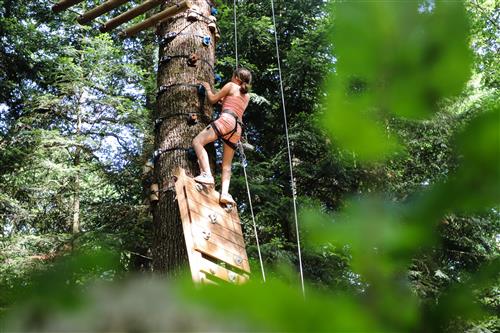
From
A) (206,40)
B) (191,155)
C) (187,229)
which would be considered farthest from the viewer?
(206,40)

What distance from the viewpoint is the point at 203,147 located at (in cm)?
382

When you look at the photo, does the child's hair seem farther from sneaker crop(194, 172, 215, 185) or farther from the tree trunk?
sneaker crop(194, 172, 215, 185)

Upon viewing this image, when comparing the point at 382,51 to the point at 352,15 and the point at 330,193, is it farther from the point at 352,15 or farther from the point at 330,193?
the point at 330,193

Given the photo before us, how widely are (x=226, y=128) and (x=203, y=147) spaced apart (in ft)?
1.57

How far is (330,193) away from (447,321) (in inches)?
320


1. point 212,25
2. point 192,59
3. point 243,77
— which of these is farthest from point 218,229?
point 212,25

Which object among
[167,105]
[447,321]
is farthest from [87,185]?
[447,321]

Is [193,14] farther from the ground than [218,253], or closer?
farther from the ground

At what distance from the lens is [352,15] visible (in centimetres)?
44

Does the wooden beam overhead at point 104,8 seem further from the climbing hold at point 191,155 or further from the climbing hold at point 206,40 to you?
the climbing hold at point 191,155

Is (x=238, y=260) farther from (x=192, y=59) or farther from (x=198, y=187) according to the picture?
(x=192, y=59)

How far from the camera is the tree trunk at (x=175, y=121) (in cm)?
349

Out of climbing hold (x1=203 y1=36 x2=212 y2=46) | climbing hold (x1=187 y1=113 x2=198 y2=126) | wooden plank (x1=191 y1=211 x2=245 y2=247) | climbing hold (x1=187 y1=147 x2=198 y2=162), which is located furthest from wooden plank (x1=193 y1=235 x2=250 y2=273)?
climbing hold (x1=203 y1=36 x2=212 y2=46)

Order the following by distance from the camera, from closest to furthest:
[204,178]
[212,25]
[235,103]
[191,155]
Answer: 1. [204,178]
2. [191,155]
3. [212,25]
4. [235,103]
